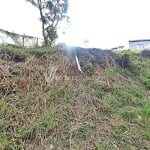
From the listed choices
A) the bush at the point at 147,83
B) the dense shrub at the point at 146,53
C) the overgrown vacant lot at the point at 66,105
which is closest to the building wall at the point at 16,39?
the overgrown vacant lot at the point at 66,105

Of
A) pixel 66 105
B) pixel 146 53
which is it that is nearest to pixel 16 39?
pixel 146 53

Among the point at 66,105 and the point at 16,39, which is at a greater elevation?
the point at 16,39

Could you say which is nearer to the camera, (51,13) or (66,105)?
(66,105)

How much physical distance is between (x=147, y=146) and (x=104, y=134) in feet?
1.73

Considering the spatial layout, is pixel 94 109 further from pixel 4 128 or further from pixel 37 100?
pixel 4 128

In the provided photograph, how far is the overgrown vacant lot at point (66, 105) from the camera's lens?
9.87 ft

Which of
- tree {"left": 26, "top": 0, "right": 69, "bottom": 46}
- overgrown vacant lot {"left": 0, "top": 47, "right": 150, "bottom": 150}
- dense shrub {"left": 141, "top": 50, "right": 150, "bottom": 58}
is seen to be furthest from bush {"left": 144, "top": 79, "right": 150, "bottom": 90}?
tree {"left": 26, "top": 0, "right": 69, "bottom": 46}

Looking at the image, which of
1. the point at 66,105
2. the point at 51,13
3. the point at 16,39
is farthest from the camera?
the point at 51,13

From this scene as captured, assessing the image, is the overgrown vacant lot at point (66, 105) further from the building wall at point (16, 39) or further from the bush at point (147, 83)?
the building wall at point (16, 39)

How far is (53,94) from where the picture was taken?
371cm

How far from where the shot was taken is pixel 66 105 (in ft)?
12.0

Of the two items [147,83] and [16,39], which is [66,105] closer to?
[147,83]

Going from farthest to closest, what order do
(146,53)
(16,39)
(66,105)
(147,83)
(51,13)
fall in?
(51,13), (146,53), (16,39), (147,83), (66,105)

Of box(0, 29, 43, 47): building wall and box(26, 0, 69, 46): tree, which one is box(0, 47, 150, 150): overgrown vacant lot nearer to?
box(0, 29, 43, 47): building wall
